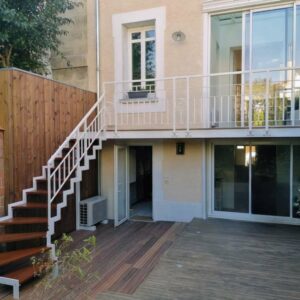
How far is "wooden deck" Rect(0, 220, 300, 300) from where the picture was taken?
152 inches

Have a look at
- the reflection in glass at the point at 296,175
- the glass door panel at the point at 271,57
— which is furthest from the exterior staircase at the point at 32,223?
the reflection in glass at the point at 296,175

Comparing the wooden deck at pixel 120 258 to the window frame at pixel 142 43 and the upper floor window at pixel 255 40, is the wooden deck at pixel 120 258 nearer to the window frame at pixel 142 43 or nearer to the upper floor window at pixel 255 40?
the window frame at pixel 142 43

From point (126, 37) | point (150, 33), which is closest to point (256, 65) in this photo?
point (150, 33)

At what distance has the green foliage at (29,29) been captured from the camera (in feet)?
20.9

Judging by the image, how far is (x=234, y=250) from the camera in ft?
17.1

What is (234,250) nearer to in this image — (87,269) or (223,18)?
(87,269)

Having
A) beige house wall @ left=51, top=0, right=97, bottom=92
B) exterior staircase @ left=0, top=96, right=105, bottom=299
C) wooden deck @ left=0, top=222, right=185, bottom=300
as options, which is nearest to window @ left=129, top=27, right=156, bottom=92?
beige house wall @ left=51, top=0, right=97, bottom=92

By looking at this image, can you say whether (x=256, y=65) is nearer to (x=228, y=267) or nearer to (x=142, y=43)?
(x=142, y=43)

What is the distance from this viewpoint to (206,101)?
6871 millimetres

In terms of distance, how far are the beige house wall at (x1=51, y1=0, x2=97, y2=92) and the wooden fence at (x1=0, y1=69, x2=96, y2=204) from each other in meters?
1.39

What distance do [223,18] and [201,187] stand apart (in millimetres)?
3992

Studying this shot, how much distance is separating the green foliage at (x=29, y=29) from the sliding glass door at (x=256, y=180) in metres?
4.96

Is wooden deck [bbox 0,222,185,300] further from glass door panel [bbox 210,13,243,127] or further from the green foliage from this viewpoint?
the green foliage

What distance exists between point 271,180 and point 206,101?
2.34m
